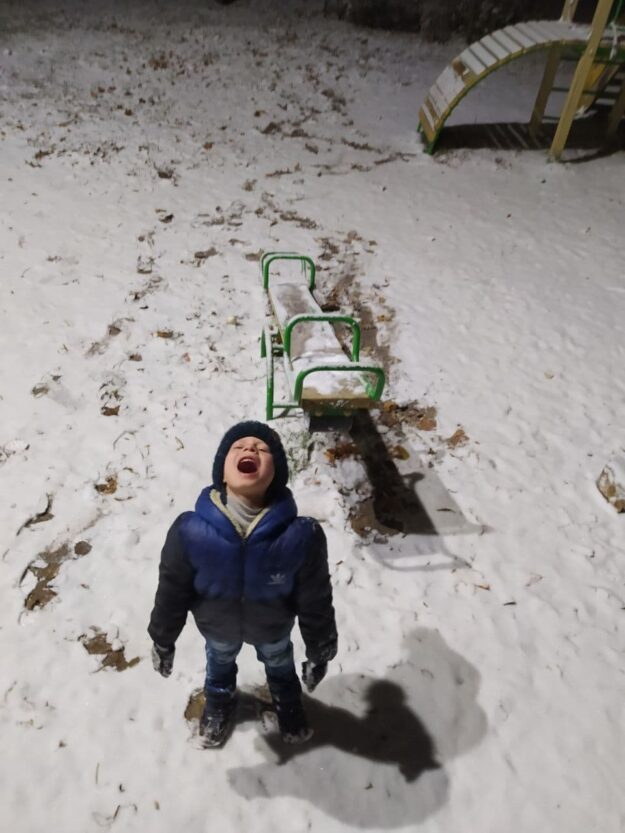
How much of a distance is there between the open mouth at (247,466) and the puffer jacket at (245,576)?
6.6 inches

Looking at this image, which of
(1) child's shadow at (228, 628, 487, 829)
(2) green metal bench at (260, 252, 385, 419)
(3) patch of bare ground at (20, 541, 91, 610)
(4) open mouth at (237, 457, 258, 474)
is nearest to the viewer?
(4) open mouth at (237, 457, 258, 474)

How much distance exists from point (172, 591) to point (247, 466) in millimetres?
603

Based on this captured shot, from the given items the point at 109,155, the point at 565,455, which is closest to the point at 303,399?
the point at 565,455

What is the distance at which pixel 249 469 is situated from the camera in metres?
1.76

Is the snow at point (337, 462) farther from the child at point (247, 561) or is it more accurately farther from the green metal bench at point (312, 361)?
the child at point (247, 561)

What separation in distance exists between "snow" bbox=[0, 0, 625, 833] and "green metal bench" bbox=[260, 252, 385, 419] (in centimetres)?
42

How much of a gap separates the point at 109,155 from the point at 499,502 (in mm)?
7355

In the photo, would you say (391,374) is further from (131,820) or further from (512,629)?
(131,820)

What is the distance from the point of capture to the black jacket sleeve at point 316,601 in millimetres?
1926

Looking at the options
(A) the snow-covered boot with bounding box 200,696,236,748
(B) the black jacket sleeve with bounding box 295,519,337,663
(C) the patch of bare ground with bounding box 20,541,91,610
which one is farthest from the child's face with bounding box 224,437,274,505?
(C) the patch of bare ground with bounding box 20,541,91,610

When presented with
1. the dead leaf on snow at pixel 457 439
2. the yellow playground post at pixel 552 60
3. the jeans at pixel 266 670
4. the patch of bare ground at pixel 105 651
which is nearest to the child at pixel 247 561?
the jeans at pixel 266 670

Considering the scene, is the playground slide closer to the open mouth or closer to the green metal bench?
the green metal bench

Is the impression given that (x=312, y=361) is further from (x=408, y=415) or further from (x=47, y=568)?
(x=47, y=568)

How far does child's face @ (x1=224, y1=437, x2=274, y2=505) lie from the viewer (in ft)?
5.78
